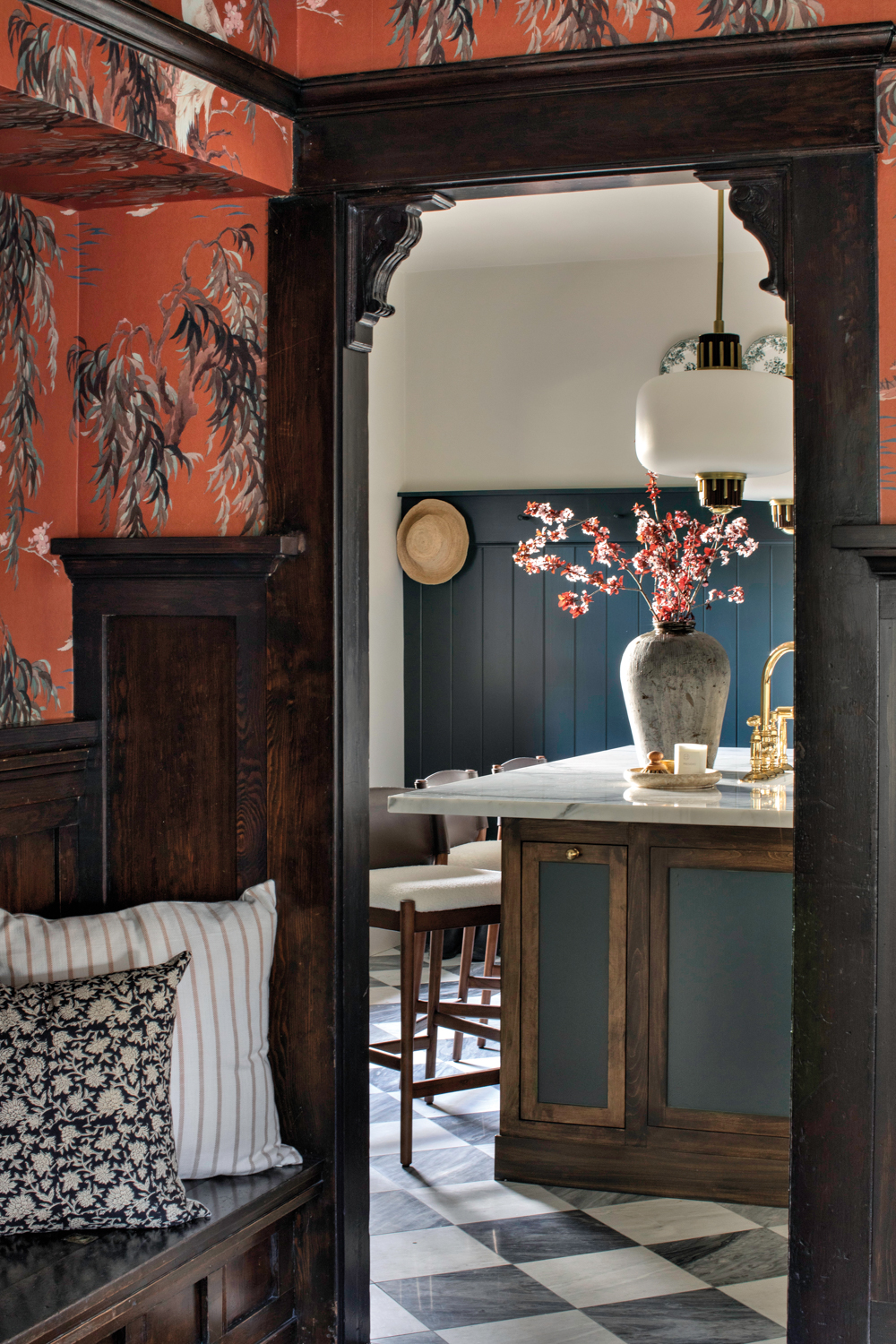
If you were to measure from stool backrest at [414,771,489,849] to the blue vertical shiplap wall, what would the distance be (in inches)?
70.9

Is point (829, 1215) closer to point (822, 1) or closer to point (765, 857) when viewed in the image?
point (765, 857)

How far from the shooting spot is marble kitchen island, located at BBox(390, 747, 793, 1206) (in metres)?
3.29

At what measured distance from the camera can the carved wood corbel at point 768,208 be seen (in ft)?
7.20

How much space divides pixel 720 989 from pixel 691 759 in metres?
0.70

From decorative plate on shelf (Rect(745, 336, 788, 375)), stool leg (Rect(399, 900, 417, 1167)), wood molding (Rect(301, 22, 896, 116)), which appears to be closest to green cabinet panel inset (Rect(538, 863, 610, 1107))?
stool leg (Rect(399, 900, 417, 1167))

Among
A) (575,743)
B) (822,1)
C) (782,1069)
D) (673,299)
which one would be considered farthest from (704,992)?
(673,299)

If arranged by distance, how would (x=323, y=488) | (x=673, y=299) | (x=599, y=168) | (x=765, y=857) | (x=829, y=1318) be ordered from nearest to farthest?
(x=829, y=1318), (x=599, y=168), (x=323, y=488), (x=765, y=857), (x=673, y=299)

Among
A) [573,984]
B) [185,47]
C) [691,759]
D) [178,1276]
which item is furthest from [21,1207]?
[691,759]

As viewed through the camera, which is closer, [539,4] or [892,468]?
[892,468]

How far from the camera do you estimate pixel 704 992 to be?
10.9 feet

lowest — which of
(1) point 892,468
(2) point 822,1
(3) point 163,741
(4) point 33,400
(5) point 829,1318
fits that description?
(5) point 829,1318

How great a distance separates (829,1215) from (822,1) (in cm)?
206

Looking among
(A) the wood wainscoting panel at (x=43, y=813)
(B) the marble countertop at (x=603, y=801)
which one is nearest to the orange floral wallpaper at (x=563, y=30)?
(B) the marble countertop at (x=603, y=801)

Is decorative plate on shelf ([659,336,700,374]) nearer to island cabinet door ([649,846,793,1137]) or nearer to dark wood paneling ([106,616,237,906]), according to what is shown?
island cabinet door ([649,846,793,1137])
